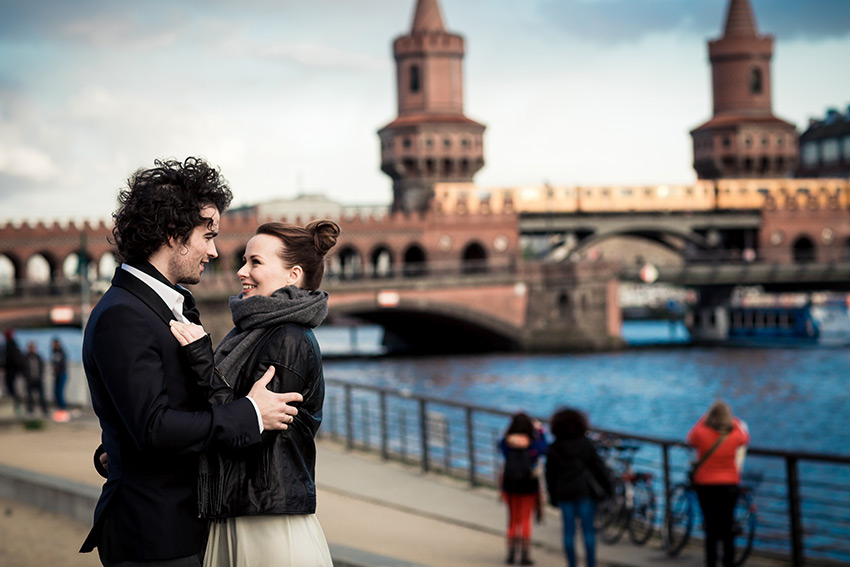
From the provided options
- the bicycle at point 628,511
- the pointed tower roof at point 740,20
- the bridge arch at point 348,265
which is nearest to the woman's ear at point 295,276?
the bicycle at point 628,511

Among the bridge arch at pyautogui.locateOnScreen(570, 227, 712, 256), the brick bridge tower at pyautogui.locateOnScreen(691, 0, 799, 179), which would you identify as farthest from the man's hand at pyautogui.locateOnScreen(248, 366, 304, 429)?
the brick bridge tower at pyautogui.locateOnScreen(691, 0, 799, 179)

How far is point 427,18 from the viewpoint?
232 feet

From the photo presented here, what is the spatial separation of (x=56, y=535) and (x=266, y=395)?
6.22 meters

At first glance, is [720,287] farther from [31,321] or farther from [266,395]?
[266,395]

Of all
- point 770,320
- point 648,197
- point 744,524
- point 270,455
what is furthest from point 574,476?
point 648,197

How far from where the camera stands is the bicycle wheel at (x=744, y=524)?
9648 mm

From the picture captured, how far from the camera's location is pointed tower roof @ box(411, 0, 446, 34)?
231 feet

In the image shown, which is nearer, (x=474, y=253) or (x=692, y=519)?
(x=692, y=519)

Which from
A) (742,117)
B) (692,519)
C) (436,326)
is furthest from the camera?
(742,117)

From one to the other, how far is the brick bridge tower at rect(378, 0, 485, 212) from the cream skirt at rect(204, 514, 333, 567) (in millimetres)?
65246

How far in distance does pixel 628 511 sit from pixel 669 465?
1.87ft

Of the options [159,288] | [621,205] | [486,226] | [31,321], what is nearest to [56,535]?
[159,288]

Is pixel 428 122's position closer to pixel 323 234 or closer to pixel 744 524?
pixel 744 524

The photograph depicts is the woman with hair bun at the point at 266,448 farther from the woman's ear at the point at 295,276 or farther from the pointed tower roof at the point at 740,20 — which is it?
the pointed tower roof at the point at 740,20
